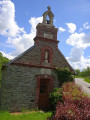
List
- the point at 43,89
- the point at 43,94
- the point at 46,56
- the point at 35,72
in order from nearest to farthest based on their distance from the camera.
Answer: the point at 35,72 → the point at 43,94 → the point at 43,89 → the point at 46,56

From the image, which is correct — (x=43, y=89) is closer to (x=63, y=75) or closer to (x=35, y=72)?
(x=35, y=72)

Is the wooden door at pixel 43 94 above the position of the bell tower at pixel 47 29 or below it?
below

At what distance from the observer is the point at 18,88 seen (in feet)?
30.8

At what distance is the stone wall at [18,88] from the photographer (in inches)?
354

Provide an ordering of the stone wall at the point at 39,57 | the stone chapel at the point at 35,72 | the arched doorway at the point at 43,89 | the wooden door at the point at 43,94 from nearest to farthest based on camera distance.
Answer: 1. the stone chapel at the point at 35,72
2. the stone wall at the point at 39,57
3. the arched doorway at the point at 43,89
4. the wooden door at the point at 43,94

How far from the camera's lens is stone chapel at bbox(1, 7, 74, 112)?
9188mm

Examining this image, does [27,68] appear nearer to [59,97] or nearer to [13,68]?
[13,68]

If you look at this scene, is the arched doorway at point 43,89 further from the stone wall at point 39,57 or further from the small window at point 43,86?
the stone wall at point 39,57

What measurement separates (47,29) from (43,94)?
6615 mm

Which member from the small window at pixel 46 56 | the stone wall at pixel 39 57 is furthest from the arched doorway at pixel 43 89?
the small window at pixel 46 56

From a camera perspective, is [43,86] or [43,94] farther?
[43,86]

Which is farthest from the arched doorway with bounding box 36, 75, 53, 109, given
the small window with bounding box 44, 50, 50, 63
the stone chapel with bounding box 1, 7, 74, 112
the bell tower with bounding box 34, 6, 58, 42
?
the bell tower with bounding box 34, 6, 58, 42

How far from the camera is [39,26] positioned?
11188 mm

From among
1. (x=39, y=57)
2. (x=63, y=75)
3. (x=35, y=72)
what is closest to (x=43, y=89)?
(x=35, y=72)
